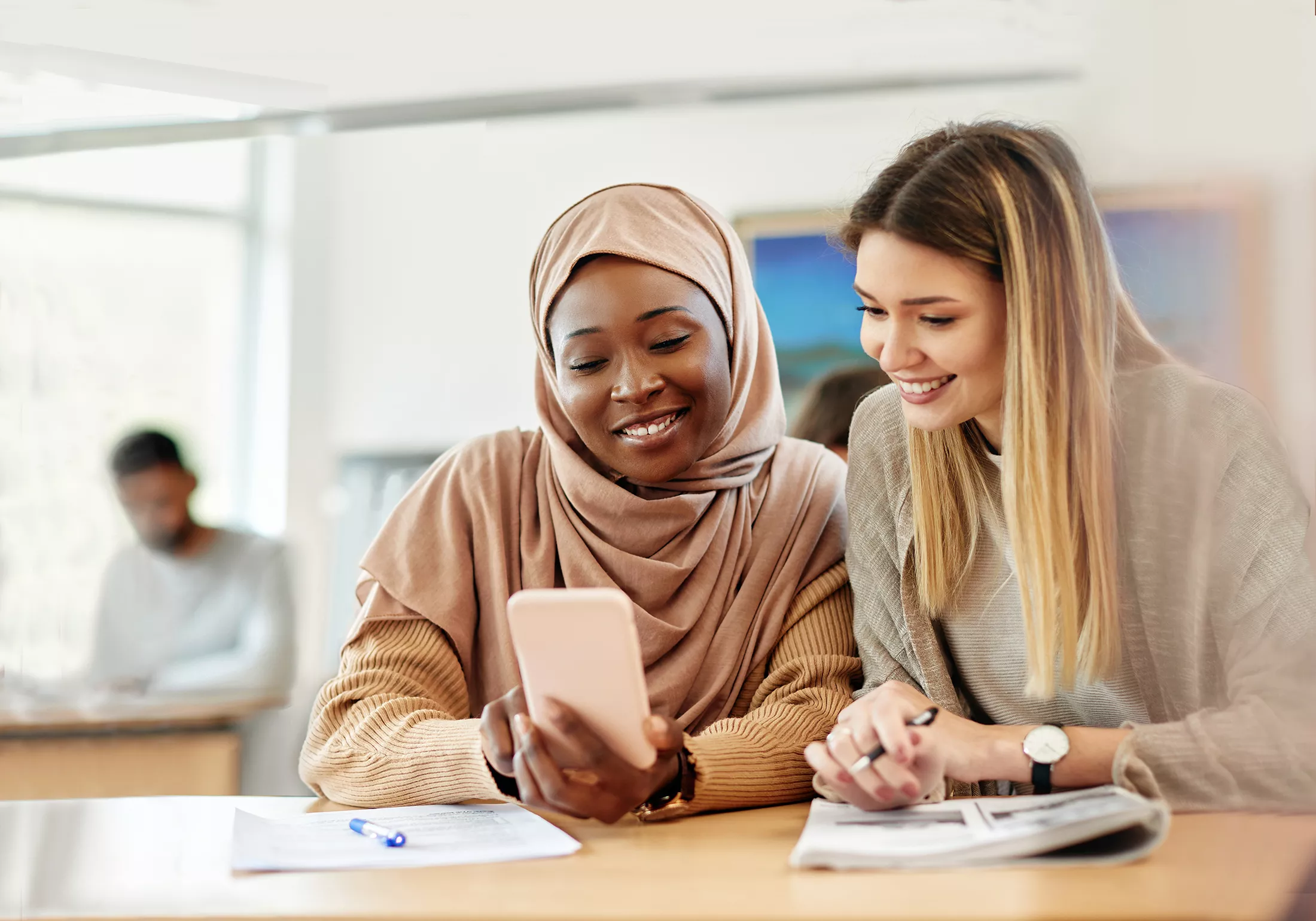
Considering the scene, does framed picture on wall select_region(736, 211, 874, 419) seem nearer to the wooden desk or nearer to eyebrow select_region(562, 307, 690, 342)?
eyebrow select_region(562, 307, 690, 342)

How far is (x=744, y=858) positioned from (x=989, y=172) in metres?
0.67

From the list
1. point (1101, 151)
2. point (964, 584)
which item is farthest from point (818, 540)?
point (1101, 151)

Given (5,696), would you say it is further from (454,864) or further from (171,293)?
(171,293)

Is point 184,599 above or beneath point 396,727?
beneath

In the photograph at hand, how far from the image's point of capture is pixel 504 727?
102 cm

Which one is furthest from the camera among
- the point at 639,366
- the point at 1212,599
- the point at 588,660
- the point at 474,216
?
the point at 474,216

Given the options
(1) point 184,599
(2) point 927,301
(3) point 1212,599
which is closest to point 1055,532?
(3) point 1212,599

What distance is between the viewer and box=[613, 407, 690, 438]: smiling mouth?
129 cm

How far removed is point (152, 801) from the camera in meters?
1.15

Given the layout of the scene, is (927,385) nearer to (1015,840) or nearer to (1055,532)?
(1055,532)

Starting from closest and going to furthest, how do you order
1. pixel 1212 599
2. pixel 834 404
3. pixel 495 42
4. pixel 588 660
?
1. pixel 588 660
2. pixel 1212 599
3. pixel 495 42
4. pixel 834 404

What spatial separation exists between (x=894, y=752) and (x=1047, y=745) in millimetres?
157

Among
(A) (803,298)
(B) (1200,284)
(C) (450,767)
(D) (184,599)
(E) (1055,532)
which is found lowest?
(D) (184,599)

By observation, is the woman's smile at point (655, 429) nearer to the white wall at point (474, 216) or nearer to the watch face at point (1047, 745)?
the watch face at point (1047, 745)
